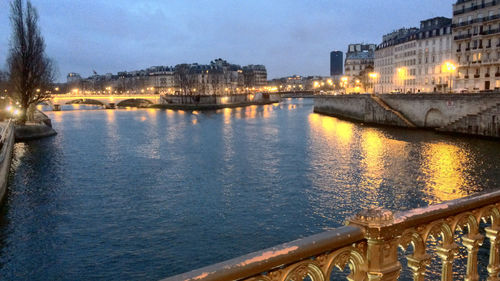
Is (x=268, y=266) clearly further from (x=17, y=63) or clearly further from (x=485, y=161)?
(x=17, y=63)

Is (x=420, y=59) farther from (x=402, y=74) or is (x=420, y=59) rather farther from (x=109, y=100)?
(x=109, y=100)

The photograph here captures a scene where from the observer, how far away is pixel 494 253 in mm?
4574

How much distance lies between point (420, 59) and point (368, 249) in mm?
93616

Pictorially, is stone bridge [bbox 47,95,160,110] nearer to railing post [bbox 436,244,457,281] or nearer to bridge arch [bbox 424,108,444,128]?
bridge arch [bbox 424,108,444,128]

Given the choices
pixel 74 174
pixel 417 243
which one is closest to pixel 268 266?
pixel 417 243

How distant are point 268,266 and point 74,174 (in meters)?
29.7

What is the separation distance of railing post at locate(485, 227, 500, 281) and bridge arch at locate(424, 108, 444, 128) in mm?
52231

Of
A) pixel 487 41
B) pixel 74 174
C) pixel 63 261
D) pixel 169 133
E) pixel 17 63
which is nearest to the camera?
pixel 63 261

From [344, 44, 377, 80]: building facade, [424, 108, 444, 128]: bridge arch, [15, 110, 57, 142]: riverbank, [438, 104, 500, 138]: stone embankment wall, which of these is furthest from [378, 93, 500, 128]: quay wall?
[344, 44, 377, 80]: building facade

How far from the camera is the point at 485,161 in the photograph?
102ft

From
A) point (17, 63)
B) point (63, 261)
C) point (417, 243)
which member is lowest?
point (63, 261)

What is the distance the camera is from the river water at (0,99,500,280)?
15.7 m

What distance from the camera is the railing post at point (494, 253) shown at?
4.52 m

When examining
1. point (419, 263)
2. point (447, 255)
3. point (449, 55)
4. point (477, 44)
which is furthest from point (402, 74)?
point (419, 263)
